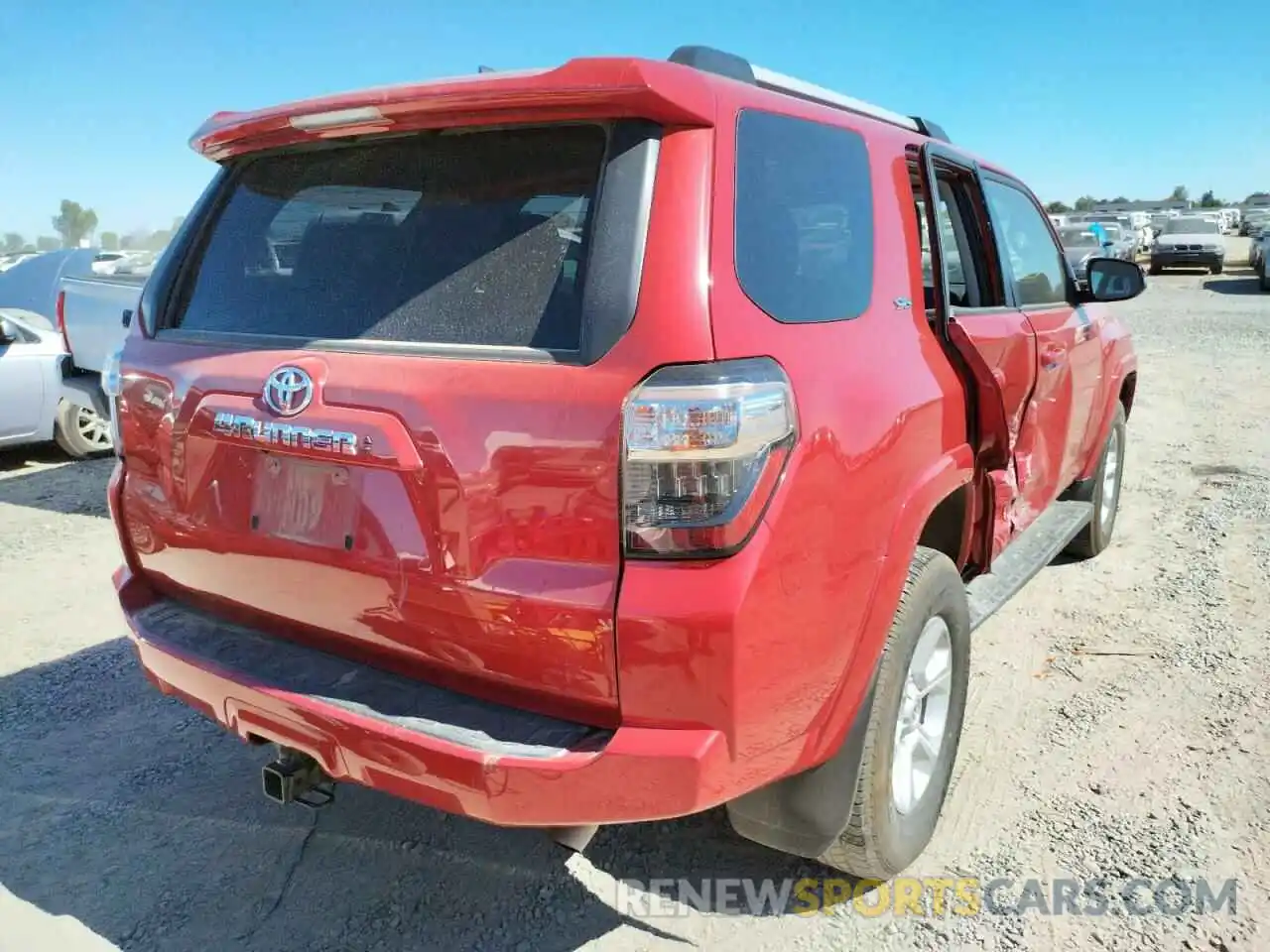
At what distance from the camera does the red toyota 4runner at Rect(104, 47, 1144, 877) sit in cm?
186

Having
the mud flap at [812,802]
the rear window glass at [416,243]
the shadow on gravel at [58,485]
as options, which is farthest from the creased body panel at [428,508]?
the shadow on gravel at [58,485]

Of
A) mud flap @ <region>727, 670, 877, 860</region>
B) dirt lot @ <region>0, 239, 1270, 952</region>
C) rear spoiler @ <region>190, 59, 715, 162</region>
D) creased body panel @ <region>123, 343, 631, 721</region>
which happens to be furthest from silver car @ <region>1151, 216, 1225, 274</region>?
creased body panel @ <region>123, 343, 631, 721</region>

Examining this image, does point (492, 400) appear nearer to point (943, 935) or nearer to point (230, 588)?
point (230, 588)

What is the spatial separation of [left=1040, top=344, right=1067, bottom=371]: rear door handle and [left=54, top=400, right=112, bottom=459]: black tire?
289 inches

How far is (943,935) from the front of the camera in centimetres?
248

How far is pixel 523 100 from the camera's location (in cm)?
198

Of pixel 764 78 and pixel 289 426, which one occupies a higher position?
pixel 764 78

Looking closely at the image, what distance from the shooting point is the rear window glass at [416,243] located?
79.9 inches

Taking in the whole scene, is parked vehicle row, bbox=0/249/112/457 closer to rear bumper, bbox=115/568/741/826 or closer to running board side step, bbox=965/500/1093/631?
rear bumper, bbox=115/568/741/826

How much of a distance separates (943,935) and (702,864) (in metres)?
0.67

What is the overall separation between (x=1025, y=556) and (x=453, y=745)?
106 inches

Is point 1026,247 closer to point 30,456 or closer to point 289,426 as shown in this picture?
point 289,426

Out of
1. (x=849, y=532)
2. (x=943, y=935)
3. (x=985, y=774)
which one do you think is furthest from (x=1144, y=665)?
(x=849, y=532)

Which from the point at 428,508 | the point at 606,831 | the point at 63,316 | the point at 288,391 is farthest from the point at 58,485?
the point at 428,508
